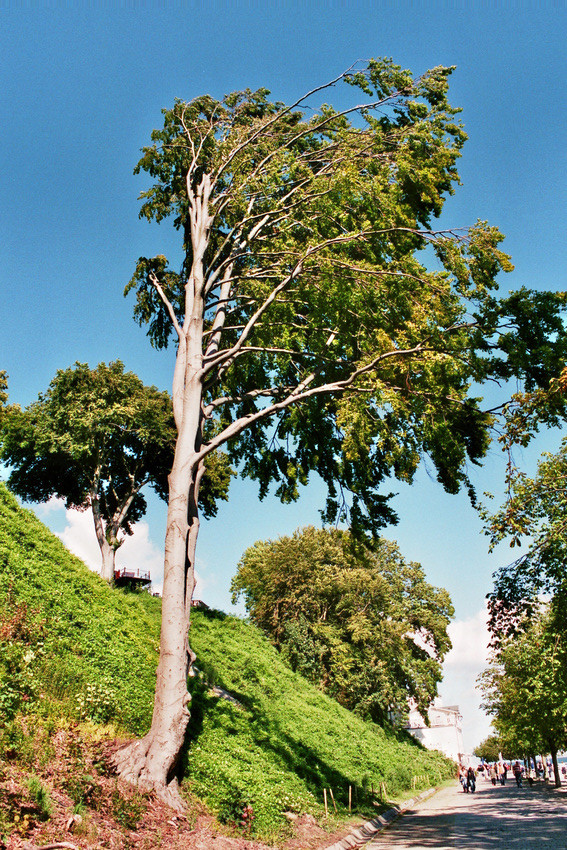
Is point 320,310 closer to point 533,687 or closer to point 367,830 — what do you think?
point 367,830

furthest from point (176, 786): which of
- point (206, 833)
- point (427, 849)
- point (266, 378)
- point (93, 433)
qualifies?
point (93, 433)

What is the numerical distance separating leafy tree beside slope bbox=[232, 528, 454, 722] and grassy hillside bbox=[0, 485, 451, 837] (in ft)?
49.2

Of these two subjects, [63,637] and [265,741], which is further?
[265,741]

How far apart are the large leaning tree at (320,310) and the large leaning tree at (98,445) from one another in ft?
51.3

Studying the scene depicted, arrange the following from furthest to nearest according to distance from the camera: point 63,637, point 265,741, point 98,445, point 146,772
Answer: point 98,445 → point 265,741 → point 63,637 → point 146,772

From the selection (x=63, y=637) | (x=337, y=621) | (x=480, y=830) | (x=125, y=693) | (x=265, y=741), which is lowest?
A: (x=480, y=830)

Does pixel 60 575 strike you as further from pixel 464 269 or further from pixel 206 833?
pixel 464 269

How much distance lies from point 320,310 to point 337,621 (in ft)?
104

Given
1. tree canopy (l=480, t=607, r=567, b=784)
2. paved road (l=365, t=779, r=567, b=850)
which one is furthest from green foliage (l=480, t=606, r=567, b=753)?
paved road (l=365, t=779, r=567, b=850)

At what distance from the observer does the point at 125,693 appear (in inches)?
410

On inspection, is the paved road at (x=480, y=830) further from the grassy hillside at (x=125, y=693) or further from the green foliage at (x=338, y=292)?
the green foliage at (x=338, y=292)

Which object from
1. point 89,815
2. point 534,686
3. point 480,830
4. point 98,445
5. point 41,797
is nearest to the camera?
point 41,797

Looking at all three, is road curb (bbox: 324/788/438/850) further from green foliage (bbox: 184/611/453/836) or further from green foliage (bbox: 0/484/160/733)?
green foliage (bbox: 0/484/160/733)

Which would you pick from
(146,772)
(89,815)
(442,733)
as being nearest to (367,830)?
(146,772)
